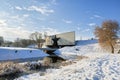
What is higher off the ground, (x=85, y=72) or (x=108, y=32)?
(x=108, y=32)

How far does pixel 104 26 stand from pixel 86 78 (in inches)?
1283

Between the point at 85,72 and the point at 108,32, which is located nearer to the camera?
the point at 85,72

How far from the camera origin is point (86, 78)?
693cm

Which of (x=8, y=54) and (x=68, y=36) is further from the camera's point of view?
(x=68, y=36)

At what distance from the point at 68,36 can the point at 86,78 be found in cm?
5666

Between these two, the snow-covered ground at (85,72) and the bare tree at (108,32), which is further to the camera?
the bare tree at (108,32)

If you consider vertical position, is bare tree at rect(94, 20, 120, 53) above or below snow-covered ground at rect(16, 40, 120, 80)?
above

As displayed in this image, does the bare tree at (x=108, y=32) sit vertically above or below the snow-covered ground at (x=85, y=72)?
above

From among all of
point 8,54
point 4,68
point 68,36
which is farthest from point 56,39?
point 4,68

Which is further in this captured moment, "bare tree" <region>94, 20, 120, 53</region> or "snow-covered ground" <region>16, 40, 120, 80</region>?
"bare tree" <region>94, 20, 120, 53</region>

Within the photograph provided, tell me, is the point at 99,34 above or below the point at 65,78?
above

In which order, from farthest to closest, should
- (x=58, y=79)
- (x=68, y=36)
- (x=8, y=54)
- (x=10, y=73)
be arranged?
1. (x=68, y=36)
2. (x=8, y=54)
3. (x=10, y=73)
4. (x=58, y=79)

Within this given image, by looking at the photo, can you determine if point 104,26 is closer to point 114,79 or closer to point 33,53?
point 33,53

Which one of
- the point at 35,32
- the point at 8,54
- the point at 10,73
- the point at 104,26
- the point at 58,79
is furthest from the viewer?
the point at 35,32
